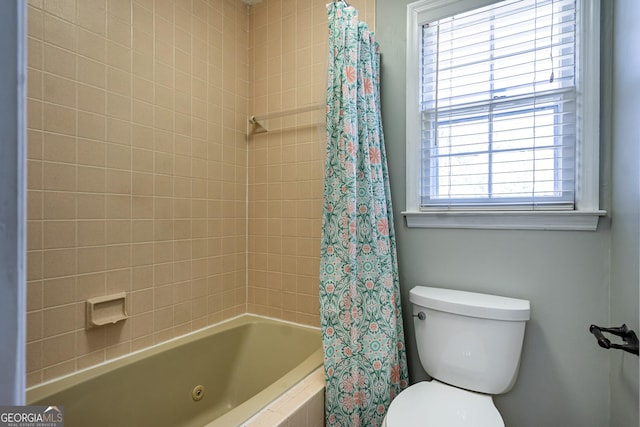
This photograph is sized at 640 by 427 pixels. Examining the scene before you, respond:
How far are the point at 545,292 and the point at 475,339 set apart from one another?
0.36m

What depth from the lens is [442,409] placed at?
3.59 feet

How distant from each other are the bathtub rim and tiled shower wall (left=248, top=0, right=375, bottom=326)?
0.11 m

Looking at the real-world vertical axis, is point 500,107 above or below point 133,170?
above

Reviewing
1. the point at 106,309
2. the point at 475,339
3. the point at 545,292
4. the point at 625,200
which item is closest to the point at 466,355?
the point at 475,339

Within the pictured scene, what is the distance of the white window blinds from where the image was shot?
1.25 m

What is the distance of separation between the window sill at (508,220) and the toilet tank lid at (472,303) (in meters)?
0.30

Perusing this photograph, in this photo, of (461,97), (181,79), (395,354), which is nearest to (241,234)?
(181,79)

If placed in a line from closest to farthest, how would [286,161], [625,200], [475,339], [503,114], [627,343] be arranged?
[627,343]
[625,200]
[475,339]
[503,114]
[286,161]

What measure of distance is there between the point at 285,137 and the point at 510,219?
4.11ft

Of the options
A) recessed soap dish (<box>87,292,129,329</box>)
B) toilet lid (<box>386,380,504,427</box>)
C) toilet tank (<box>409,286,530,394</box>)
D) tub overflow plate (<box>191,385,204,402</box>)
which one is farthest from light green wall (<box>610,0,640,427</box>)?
recessed soap dish (<box>87,292,129,329</box>)

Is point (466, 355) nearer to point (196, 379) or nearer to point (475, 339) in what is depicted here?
point (475, 339)

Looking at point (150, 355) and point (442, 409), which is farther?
point (150, 355)

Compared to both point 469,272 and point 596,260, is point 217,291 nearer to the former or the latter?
point 469,272

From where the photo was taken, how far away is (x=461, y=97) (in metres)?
1.43
